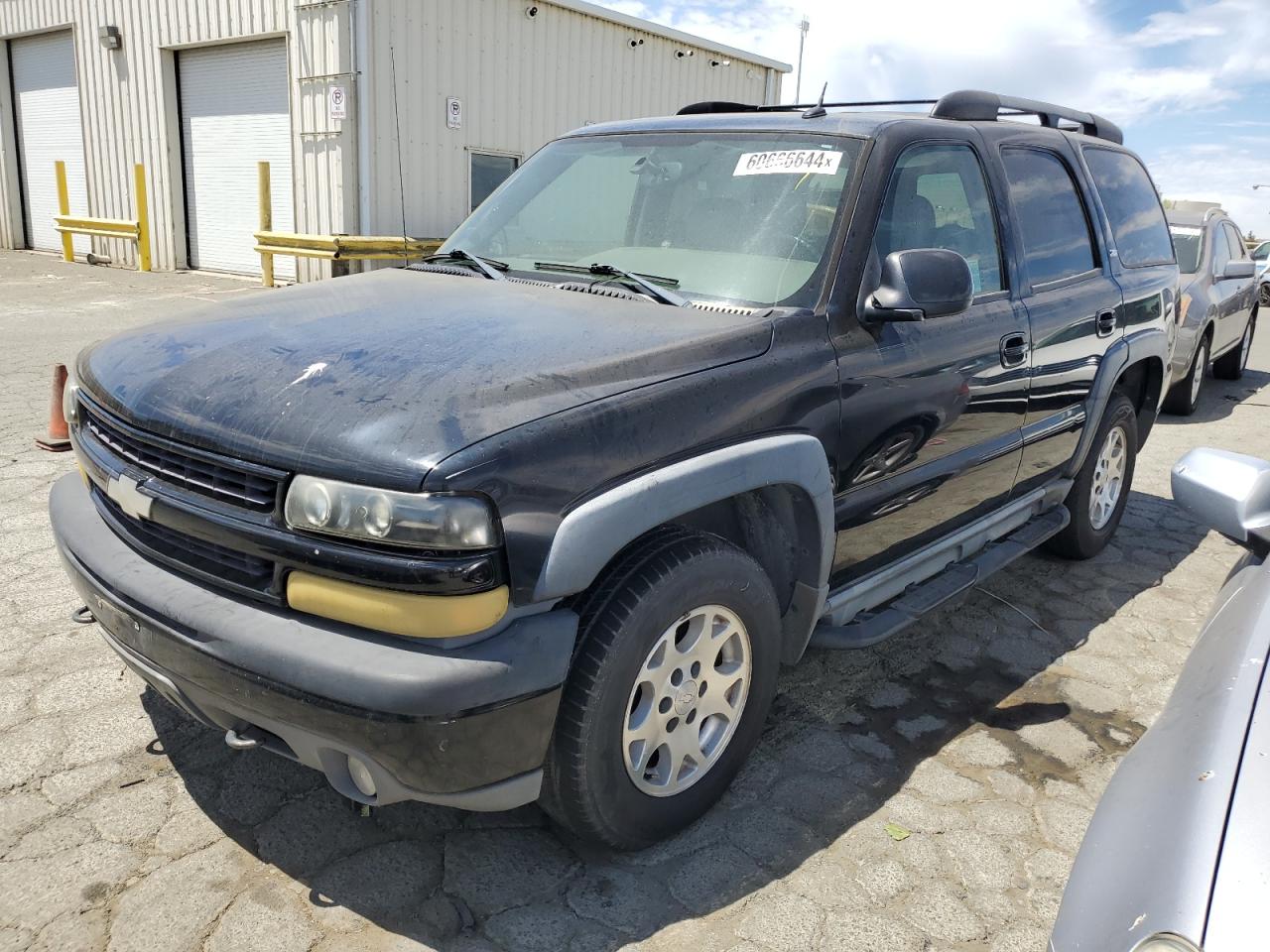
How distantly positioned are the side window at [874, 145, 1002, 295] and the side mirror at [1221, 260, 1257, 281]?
6.48 m

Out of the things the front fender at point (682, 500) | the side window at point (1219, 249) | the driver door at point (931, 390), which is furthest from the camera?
the side window at point (1219, 249)

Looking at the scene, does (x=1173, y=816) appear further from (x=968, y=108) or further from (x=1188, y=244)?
(x=1188, y=244)

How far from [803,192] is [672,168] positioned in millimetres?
527

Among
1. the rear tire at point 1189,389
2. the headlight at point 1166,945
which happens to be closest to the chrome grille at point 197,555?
the headlight at point 1166,945

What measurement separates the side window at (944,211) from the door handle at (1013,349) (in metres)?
0.19

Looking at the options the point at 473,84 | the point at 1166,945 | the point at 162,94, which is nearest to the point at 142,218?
the point at 162,94

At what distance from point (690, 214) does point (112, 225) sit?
52.5 ft

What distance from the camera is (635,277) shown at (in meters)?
2.95

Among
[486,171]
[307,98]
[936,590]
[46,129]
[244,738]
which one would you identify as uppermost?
[307,98]

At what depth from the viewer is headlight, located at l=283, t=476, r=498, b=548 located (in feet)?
6.22

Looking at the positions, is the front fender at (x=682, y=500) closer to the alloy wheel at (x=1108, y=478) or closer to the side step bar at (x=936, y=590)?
the side step bar at (x=936, y=590)

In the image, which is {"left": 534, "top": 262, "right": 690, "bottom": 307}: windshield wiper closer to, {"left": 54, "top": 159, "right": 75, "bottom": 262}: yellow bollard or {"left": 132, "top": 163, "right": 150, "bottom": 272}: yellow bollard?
{"left": 132, "top": 163, "right": 150, "bottom": 272}: yellow bollard

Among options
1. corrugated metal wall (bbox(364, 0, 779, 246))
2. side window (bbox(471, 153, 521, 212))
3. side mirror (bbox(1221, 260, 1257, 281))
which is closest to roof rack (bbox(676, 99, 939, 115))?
side mirror (bbox(1221, 260, 1257, 281))

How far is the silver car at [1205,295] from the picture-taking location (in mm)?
8203
